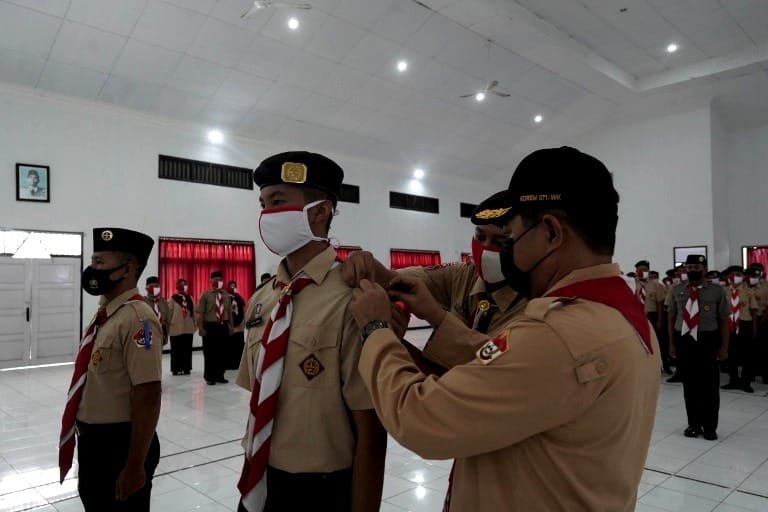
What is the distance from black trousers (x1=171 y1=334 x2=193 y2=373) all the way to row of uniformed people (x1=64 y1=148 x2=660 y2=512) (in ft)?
23.4

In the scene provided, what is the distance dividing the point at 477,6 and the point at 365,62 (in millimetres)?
2302

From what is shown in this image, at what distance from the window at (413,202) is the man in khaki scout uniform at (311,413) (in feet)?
42.3

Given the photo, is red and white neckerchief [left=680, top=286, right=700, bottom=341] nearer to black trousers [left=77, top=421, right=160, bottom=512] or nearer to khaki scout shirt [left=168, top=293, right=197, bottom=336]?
black trousers [left=77, top=421, right=160, bottom=512]

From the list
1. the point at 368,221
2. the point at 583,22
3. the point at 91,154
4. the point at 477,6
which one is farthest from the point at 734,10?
the point at 91,154

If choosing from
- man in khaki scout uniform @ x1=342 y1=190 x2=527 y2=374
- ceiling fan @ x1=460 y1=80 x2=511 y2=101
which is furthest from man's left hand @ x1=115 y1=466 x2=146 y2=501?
ceiling fan @ x1=460 y1=80 x2=511 y2=101

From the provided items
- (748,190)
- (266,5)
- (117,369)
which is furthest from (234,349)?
(748,190)

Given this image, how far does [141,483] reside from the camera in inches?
75.0

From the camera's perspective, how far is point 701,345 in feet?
15.7

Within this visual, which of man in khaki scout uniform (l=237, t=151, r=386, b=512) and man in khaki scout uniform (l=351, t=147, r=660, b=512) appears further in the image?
man in khaki scout uniform (l=237, t=151, r=386, b=512)

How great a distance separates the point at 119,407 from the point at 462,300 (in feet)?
4.79

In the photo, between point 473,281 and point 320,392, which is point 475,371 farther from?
point 473,281

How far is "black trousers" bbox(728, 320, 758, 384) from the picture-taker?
700 centimetres

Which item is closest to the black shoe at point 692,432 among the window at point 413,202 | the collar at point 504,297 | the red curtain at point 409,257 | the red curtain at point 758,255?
the collar at point 504,297

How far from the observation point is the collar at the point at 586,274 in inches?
36.6
